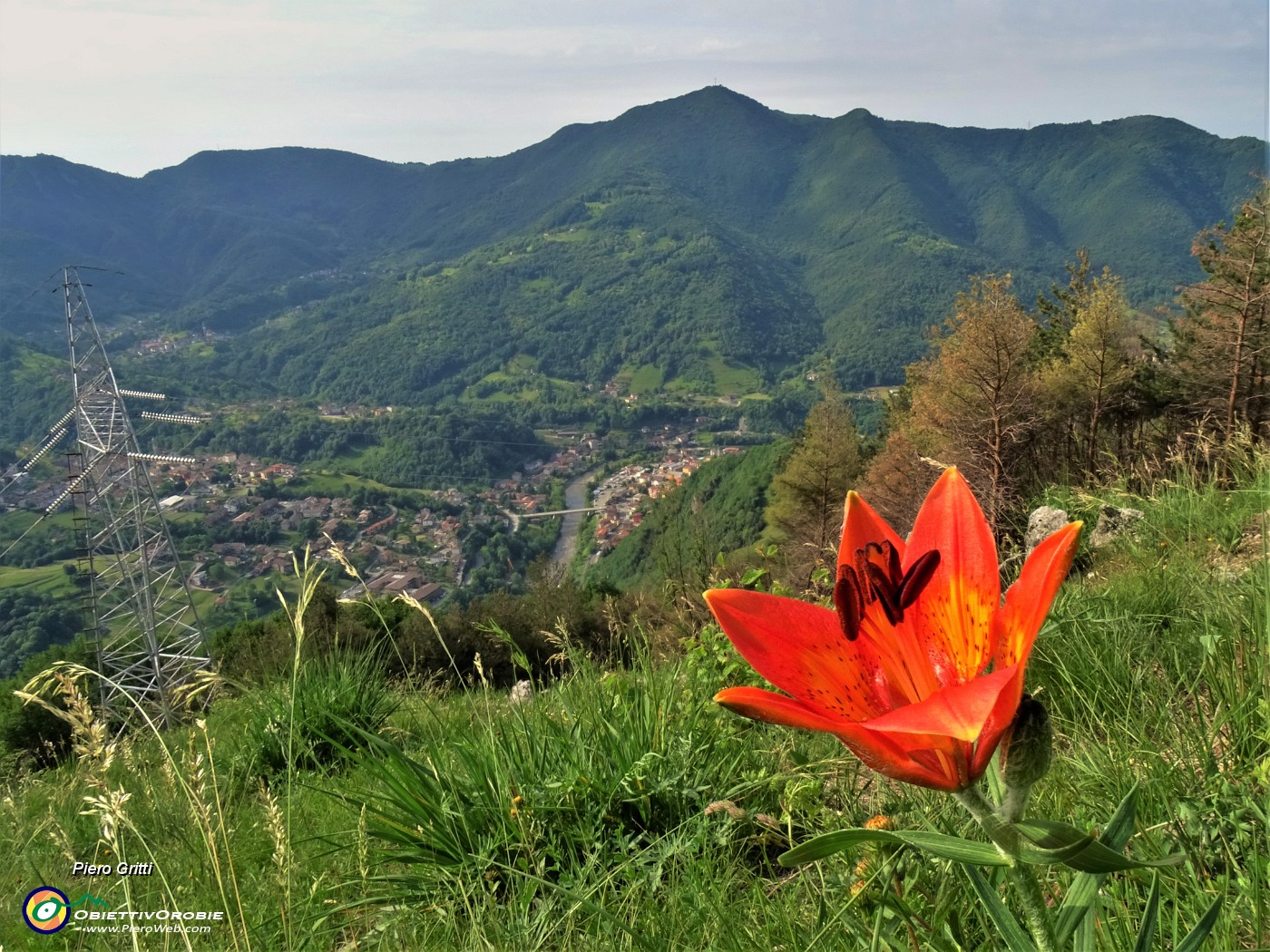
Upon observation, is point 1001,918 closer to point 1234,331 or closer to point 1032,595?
point 1032,595

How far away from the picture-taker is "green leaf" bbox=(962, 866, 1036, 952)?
730 mm

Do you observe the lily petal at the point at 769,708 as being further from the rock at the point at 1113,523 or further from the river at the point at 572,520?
the river at the point at 572,520

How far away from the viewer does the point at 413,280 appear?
17875cm

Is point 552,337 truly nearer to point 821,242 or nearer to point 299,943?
point 821,242

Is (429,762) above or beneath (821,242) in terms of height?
beneath

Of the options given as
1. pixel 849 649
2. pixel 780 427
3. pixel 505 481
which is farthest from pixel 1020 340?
pixel 780 427

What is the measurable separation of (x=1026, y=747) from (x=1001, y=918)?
23 centimetres

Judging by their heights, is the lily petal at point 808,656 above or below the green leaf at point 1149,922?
above

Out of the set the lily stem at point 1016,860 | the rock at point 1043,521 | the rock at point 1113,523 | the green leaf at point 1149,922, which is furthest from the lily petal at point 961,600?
the rock at point 1043,521

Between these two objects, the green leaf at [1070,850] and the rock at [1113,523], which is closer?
the green leaf at [1070,850]

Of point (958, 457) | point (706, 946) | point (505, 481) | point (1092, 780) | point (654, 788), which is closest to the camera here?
point (706, 946)

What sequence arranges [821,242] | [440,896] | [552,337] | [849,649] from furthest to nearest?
[821,242] → [552,337] → [440,896] → [849,649]

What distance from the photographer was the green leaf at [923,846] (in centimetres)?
61

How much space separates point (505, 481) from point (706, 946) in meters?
88.5
